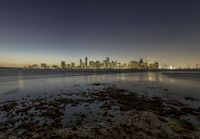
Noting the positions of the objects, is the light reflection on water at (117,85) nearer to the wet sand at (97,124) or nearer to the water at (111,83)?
the water at (111,83)

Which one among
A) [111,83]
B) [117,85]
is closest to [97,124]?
[117,85]

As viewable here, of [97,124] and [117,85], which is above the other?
[97,124]

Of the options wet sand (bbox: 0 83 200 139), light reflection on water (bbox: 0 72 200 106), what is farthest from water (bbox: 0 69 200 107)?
wet sand (bbox: 0 83 200 139)

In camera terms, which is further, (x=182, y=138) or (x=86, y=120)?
(x=86, y=120)

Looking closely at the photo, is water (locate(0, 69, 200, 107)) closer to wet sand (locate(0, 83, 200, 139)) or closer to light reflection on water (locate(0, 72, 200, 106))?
light reflection on water (locate(0, 72, 200, 106))

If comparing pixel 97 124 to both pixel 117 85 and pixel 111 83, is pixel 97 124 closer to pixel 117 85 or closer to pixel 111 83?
pixel 117 85

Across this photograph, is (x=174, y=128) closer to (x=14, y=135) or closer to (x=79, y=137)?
(x=79, y=137)

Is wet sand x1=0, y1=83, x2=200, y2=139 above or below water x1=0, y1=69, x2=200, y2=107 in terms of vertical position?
above

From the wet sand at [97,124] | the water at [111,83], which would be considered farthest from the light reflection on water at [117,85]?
the wet sand at [97,124]

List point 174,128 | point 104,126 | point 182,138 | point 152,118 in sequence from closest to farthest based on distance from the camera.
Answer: point 182,138, point 174,128, point 104,126, point 152,118

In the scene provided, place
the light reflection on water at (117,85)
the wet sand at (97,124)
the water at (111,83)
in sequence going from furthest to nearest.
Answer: the light reflection on water at (117,85)
the water at (111,83)
the wet sand at (97,124)

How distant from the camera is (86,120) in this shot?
38.5 feet

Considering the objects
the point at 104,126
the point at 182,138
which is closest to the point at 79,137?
the point at 104,126

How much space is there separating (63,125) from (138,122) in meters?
5.00
